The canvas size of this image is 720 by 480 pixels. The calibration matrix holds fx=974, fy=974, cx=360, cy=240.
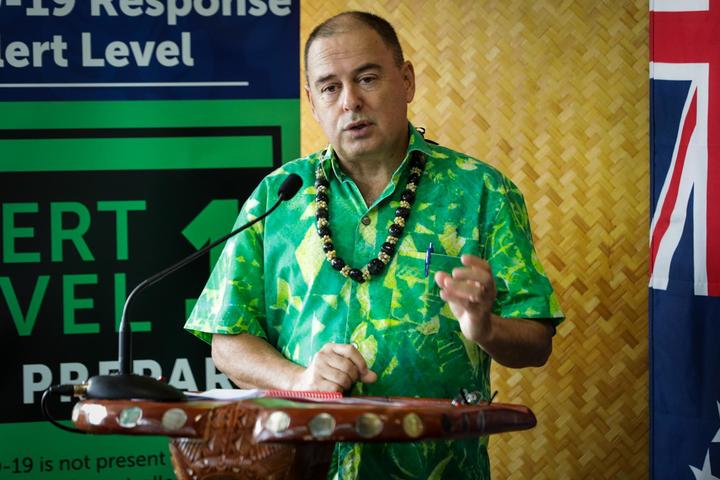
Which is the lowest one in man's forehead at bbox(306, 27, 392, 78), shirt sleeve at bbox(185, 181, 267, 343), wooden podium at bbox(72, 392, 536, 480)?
wooden podium at bbox(72, 392, 536, 480)

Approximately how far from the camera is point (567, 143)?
11.6 ft

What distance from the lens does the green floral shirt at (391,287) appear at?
6.97 feet

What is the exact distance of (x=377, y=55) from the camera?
2.29m

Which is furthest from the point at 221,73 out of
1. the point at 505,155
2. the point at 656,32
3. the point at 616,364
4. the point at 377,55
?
the point at 616,364

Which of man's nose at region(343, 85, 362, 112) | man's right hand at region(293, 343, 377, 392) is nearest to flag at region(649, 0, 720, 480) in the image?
man's nose at region(343, 85, 362, 112)

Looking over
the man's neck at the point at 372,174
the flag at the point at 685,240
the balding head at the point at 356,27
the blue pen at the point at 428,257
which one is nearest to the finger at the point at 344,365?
the blue pen at the point at 428,257

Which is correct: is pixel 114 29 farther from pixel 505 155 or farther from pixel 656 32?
pixel 656 32

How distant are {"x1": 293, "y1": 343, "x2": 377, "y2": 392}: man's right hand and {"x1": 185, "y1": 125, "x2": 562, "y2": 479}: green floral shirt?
0.34 m

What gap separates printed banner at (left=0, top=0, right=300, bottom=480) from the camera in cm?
334

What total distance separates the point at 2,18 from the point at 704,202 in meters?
2.38

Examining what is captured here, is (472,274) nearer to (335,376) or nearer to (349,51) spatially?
(335,376)

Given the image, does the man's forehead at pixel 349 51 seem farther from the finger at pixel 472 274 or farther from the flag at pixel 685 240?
the flag at pixel 685 240

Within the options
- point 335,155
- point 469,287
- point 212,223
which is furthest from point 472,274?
point 212,223

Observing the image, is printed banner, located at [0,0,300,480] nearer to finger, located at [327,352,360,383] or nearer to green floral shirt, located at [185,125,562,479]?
green floral shirt, located at [185,125,562,479]
